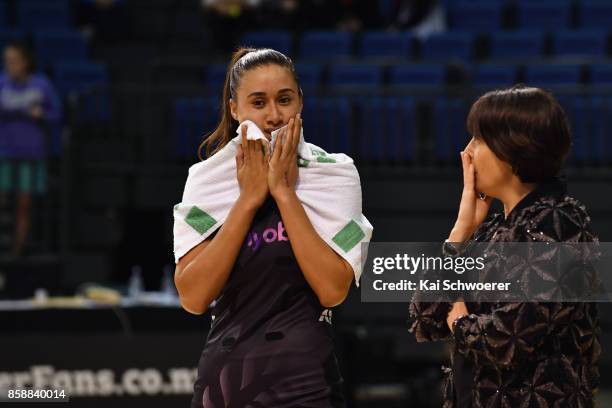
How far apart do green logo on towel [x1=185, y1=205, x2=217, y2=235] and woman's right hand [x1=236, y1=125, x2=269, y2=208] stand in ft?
0.37

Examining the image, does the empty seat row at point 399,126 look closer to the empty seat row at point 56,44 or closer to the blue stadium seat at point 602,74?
the blue stadium seat at point 602,74

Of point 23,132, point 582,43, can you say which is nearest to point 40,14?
point 23,132

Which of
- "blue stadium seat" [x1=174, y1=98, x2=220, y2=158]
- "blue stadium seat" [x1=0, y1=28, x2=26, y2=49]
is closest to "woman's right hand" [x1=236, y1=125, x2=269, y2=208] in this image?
"blue stadium seat" [x1=174, y1=98, x2=220, y2=158]

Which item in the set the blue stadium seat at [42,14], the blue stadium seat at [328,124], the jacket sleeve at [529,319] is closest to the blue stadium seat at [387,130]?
the blue stadium seat at [328,124]

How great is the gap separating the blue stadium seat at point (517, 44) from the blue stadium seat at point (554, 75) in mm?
776

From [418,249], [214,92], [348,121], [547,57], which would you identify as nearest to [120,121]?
[214,92]

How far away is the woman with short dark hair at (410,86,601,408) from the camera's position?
7.80 ft

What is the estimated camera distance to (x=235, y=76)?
2678mm

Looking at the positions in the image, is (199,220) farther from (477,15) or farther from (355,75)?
(477,15)

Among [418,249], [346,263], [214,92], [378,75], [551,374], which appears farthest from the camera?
[378,75]

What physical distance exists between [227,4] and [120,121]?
2152 mm

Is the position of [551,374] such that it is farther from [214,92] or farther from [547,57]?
[547,57]

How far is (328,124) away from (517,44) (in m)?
2.70

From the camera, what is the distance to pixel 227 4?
37.9 feet
